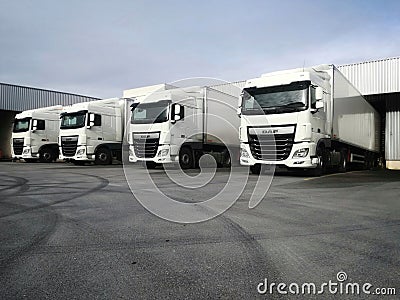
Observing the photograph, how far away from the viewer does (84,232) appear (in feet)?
14.8

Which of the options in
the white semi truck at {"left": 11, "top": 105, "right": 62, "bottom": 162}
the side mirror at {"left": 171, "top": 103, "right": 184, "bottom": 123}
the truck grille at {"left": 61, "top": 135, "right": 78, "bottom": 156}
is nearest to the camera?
the side mirror at {"left": 171, "top": 103, "right": 184, "bottom": 123}

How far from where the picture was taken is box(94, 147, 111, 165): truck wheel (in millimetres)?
18078

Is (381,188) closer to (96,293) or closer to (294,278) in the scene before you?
(294,278)

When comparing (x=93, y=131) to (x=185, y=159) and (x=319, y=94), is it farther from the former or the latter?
(x=319, y=94)

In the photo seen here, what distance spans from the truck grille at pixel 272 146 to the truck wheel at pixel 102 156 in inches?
357

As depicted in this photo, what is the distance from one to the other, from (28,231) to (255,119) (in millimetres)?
8439

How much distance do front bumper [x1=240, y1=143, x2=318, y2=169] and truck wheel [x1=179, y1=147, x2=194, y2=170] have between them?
306 cm

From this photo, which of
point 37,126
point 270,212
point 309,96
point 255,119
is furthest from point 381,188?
point 37,126

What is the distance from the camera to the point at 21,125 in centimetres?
2173

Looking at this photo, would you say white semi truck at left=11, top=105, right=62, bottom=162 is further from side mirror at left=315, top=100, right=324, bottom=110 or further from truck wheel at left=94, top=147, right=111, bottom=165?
side mirror at left=315, top=100, right=324, bottom=110

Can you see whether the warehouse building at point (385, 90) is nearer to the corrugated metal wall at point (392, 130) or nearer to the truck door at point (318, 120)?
the corrugated metal wall at point (392, 130)

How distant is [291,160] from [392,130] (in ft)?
49.3

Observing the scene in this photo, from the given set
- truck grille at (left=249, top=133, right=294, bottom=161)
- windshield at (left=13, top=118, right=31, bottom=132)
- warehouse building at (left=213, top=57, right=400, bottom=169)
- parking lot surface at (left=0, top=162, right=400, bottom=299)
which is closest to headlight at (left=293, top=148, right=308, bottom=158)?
truck grille at (left=249, top=133, right=294, bottom=161)

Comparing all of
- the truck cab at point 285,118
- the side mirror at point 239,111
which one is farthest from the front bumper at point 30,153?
the side mirror at point 239,111
